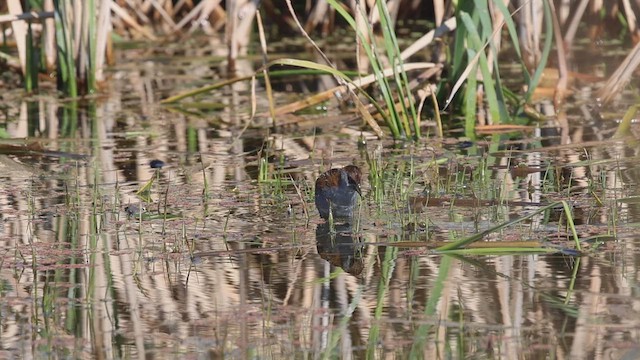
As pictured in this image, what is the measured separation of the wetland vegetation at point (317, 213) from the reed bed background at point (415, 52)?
0.8 inches

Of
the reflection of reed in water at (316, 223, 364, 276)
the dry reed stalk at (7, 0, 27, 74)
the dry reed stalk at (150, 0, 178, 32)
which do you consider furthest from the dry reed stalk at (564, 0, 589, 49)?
the dry reed stalk at (150, 0, 178, 32)

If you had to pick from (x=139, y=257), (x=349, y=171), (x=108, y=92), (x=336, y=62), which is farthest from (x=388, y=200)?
(x=336, y=62)

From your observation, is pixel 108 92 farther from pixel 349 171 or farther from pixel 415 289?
pixel 415 289

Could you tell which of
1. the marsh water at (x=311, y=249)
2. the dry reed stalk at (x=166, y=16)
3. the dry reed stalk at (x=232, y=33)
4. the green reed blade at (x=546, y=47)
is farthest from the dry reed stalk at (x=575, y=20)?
the dry reed stalk at (x=166, y=16)

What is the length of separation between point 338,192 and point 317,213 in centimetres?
27

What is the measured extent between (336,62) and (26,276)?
6.32 m

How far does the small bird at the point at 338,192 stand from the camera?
428cm

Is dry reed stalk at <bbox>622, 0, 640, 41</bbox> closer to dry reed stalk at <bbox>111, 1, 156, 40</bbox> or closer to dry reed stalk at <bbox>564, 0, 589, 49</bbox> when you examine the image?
dry reed stalk at <bbox>564, 0, 589, 49</bbox>

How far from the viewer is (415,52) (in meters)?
7.78

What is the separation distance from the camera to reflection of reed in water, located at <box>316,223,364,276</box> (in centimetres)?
379

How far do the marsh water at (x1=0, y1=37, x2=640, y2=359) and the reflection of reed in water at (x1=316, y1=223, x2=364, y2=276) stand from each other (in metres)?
0.01

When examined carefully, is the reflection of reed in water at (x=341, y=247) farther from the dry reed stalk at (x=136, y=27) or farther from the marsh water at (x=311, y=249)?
the dry reed stalk at (x=136, y=27)

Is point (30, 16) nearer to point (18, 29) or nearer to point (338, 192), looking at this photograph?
point (18, 29)

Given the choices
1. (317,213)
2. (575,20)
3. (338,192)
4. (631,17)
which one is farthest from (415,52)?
(338,192)
